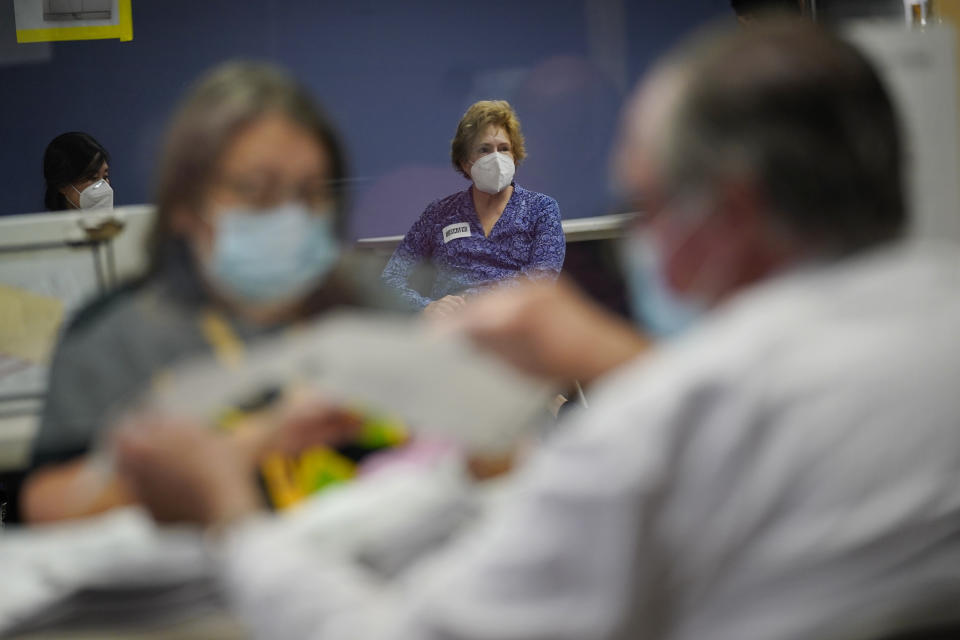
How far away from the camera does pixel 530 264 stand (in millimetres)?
1272

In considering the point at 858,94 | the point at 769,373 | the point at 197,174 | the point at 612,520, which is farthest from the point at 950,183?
the point at 197,174

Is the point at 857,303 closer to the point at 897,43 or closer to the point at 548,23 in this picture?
the point at 897,43

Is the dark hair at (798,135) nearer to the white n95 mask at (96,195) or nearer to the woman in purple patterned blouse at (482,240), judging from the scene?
the woman in purple patterned blouse at (482,240)

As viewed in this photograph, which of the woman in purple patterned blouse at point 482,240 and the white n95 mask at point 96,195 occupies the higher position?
the white n95 mask at point 96,195

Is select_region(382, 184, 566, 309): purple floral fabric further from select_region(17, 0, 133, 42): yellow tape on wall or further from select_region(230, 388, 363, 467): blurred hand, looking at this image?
select_region(17, 0, 133, 42): yellow tape on wall

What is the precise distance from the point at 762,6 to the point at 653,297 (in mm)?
560

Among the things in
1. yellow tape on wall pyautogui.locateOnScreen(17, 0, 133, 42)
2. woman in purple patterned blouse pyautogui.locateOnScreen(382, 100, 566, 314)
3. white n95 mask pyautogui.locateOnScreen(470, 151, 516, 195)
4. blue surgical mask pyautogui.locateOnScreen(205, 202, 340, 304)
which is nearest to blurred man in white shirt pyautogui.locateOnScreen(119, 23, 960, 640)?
blue surgical mask pyautogui.locateOnScreen(205, 202, 340, 304)

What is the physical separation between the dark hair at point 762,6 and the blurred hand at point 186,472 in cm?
84

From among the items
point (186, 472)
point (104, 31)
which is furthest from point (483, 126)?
point (186, 472)

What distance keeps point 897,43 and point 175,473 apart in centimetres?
96

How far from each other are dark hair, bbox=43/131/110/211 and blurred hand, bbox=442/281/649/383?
0.64 m

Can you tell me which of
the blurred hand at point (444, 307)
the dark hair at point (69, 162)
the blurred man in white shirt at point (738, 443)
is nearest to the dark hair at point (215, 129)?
the blurred hand at point (444, 307)

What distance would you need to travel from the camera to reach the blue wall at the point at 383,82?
1251mm

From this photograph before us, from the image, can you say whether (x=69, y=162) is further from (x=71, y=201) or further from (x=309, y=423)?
(x=309, y=423)
